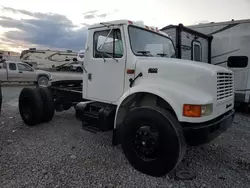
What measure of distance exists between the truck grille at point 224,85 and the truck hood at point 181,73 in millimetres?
92

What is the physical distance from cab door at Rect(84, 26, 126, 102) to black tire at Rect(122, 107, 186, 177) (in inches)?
31.2

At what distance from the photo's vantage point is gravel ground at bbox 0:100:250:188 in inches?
125

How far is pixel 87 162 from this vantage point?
3756 mm

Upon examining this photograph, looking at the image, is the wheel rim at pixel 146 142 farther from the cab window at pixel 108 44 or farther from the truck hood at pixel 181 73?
the cab window at pixel 108 44

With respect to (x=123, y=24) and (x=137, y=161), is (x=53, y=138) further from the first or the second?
(x=123, y=24)

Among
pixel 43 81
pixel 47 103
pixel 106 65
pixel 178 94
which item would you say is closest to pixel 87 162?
pixel 106 65

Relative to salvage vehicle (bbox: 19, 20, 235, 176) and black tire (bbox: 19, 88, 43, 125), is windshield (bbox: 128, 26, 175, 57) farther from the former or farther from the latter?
black tire (bbox: 19, 88, 43, 125)

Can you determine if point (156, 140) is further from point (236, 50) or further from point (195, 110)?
point (236, 50)

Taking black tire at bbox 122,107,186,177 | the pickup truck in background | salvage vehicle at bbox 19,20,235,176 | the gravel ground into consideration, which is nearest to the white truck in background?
the gravel ground

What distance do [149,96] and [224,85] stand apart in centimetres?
118

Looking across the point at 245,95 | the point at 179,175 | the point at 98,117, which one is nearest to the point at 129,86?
the point at 98,117

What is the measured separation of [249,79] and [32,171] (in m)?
6.86

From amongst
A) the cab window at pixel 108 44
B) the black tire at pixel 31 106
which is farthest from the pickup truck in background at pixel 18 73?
the cab window at pixel 108 44

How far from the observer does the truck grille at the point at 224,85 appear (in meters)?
3.39
